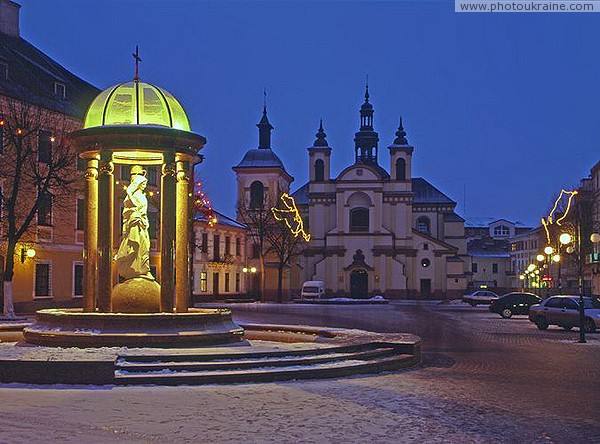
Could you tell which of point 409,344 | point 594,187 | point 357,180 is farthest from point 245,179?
point 409,344

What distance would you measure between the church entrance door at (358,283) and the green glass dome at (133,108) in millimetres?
62213

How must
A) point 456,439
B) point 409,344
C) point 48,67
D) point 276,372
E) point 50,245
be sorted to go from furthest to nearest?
point 48,67, point 50,245, point 409,344, point 276,372, point 456,439

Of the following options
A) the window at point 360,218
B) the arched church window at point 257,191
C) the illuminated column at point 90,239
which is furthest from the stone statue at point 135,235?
the arched church window at point 257,191

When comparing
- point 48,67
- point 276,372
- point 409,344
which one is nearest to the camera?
point 276,372

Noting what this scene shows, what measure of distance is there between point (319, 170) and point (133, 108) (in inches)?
2573

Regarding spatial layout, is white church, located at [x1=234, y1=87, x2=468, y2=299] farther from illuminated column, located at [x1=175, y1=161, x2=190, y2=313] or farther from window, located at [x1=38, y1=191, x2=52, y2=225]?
illuminated column, located at [x1=175, y1=161, x2=190, y2=313]

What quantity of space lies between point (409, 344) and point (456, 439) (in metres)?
8.07

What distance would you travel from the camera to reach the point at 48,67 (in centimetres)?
4831

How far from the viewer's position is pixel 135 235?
63.0 feet

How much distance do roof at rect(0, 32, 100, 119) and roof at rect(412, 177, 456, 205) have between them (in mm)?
52037

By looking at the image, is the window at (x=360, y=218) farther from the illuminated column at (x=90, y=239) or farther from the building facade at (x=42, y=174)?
the illuminated column at (x=90, y=239)

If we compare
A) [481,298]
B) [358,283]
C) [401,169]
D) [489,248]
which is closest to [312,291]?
[358,283]

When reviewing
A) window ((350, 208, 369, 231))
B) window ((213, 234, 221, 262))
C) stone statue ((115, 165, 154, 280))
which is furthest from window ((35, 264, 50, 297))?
window ((350, 208, 369, 231))

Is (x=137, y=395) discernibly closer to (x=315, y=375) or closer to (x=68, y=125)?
(x=315, y=375)
